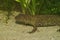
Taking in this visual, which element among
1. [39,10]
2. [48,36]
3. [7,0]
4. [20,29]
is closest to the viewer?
[48,36]

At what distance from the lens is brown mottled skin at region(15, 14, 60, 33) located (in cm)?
657

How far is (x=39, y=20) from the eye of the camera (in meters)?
6.66

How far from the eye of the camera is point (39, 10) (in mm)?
7098

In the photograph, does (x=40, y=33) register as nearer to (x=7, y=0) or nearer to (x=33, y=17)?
(x=33, y=17)

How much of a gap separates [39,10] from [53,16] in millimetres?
655

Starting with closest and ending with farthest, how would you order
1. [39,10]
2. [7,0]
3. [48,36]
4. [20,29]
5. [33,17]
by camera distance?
[48,36] → [20,29] → [33,17] → [39,10] → [7,0]

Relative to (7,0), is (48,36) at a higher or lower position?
lower

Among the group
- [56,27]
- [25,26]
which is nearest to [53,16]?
[56,27]

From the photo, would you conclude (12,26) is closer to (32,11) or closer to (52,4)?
(32,11)

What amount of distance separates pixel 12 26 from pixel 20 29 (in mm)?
366

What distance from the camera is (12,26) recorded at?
646 cm

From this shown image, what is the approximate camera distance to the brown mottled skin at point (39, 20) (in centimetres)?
657

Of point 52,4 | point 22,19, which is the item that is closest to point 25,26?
point 22,19

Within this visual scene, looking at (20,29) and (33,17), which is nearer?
(20,29)
